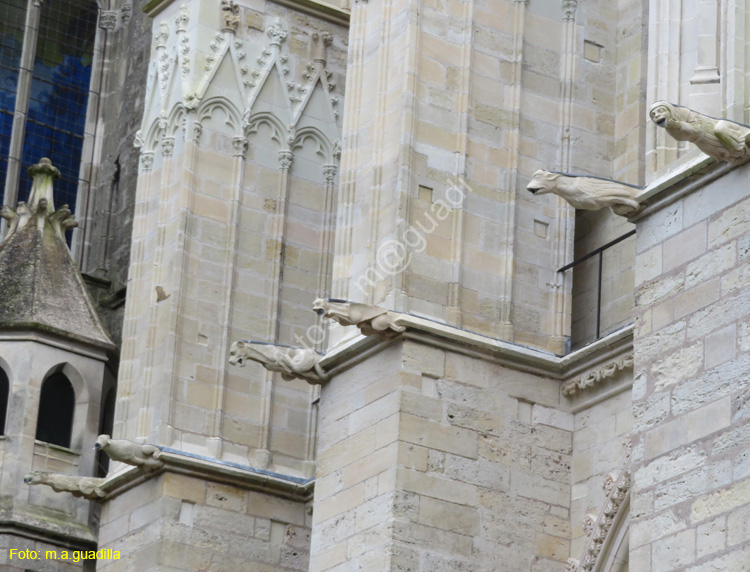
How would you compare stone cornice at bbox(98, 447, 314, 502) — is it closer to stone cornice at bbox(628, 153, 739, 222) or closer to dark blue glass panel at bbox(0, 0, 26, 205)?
stone cornice at bbox(628, 153, 739, 222)

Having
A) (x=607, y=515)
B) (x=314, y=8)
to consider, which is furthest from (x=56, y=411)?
(x=607, y=515)

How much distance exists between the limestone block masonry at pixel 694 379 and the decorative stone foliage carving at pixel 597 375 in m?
2.90

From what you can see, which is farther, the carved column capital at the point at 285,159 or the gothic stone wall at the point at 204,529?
the carved column capital at the point at 285,159

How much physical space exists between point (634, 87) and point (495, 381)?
328 centimetres

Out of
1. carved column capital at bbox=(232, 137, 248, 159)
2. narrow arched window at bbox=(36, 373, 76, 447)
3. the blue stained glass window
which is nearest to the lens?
carved column capital at bbox=(232, 137, 248, 159)

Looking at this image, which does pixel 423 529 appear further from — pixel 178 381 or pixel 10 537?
pixel 10 537

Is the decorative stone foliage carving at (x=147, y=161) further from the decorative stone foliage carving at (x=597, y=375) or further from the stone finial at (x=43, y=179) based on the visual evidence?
the decorative stone foliage carving at (x=597, y=375)

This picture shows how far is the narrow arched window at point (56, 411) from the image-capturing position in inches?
788

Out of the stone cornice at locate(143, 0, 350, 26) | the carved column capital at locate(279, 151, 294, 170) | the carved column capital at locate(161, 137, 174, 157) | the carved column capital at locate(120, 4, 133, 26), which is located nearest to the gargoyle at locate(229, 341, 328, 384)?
the carved column capital at locate(279, 151, 294, 170)

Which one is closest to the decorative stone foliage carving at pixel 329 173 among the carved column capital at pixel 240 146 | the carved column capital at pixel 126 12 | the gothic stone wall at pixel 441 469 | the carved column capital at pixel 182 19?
the carved column capital at pixel 240 146

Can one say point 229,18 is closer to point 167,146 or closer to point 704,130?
point 167,146

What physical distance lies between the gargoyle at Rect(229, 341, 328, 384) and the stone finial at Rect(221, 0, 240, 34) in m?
4.52

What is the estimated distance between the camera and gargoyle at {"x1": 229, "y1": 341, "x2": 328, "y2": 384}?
15.9m

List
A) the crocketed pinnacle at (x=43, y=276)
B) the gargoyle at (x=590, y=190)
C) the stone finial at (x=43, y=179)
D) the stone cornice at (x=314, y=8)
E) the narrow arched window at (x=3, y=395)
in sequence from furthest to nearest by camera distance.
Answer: the stone finial at (x=43, y=179) → the crocketed pinnacle at (x=43, y=276) → the stone cornice at (x=314, y=8) → the narrow arched window at (x=3, y=395) → the gargoyle at (x=590, y=190)
